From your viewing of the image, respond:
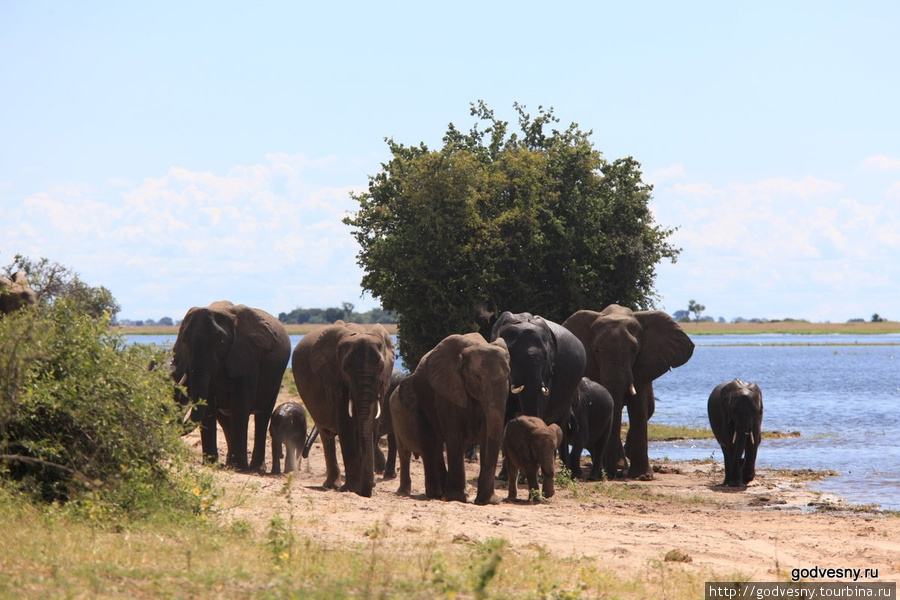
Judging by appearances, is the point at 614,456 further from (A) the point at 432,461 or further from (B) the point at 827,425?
(B) the point at 827,425

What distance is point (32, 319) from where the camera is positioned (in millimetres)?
Result: 11664

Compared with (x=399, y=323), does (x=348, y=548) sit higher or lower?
lower

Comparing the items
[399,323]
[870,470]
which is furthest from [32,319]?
[399,323]

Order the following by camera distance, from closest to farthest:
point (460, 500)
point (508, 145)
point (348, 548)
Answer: point (348, 548), point (460, 500), point (508, 145)

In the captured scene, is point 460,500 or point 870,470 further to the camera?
point 870,470

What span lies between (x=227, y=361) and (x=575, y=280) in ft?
45.8

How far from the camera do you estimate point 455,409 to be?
16125 millimetres

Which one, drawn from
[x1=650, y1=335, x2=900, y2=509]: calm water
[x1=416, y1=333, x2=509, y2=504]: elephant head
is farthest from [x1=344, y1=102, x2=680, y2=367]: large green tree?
[x1=416, y1=333, x2=509, y2=504]: elephant head

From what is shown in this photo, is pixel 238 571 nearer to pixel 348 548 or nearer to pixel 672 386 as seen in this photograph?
pixel 348 548

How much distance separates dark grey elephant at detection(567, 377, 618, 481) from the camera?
20984mm

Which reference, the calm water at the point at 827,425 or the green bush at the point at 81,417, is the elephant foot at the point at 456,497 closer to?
the calm water at the point at 827,425

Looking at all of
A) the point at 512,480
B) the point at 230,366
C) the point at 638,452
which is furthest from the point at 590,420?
the point at 230,366

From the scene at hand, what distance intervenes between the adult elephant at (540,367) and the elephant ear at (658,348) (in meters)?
3.16

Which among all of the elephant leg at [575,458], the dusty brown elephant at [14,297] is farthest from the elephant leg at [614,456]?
the dusty brown elephant at [14,297]
